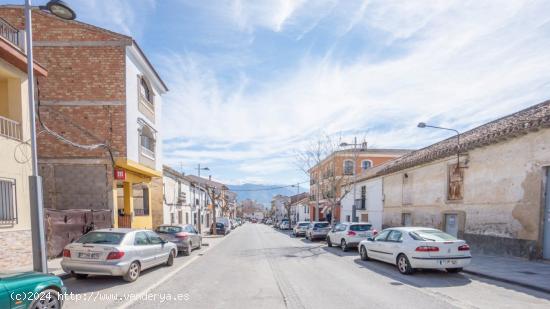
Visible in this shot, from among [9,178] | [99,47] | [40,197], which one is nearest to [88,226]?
[9,178]

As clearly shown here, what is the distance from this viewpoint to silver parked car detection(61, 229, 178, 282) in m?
8.16

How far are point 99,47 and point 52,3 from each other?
8765mm

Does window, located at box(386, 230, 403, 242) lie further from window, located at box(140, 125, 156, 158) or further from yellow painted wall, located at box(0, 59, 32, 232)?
window, located at box(140, 125, 156, 158)

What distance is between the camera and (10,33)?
1102cm

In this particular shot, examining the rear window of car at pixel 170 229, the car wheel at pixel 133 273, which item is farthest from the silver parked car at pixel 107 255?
the rear window of car at pixel 170 229

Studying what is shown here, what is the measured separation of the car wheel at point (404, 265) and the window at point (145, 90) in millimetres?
14457

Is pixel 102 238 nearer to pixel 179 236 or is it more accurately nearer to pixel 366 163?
pixel 179 236

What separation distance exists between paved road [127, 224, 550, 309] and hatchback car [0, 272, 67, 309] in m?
1.46

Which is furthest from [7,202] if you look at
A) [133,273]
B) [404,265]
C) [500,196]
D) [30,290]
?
[500,196]

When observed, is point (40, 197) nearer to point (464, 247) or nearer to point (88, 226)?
point (88, 226)

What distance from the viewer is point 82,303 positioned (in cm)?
651

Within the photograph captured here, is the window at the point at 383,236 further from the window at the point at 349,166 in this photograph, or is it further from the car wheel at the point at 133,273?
the window at the point at 349,166

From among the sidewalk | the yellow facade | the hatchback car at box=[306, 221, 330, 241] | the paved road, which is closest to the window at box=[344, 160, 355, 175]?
the hatchback car at box=[306, 221, 330, 241]

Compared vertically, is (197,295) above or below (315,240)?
above
